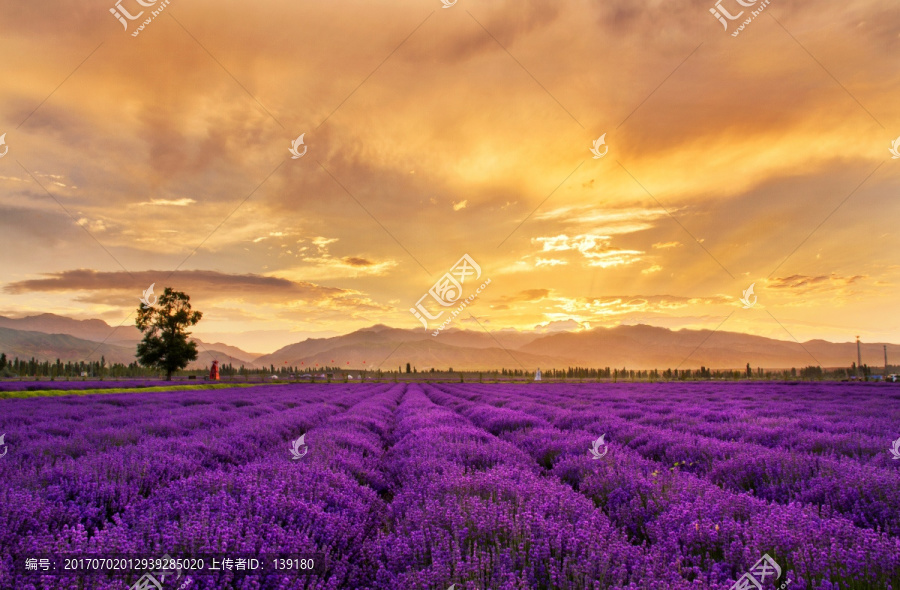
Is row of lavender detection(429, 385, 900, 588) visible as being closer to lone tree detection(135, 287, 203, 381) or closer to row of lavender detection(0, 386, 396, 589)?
row of lavender detection(0, 386, 396, 589)

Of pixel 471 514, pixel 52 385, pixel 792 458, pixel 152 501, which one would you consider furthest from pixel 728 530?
pixel 52 385

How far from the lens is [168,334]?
3888 cm

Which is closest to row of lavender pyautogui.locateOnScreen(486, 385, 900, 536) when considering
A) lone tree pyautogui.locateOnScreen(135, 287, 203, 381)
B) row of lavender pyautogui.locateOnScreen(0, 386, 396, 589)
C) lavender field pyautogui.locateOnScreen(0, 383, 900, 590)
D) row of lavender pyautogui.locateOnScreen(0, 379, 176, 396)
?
lavender field pyautogui.locateOnScreen(0, 383, 900, 590)

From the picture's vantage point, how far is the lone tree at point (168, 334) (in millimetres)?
38062

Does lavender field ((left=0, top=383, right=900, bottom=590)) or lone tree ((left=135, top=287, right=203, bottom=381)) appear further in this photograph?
lone tree ((left=135, top=287, right=203, bottom=381))

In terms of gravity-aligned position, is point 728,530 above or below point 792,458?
above

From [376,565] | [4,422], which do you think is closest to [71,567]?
[376,565]

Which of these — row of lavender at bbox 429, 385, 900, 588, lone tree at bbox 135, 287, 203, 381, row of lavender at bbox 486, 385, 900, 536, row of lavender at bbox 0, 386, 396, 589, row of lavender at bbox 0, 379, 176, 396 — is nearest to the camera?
row of lavender at bbox 429, 385, 900, 588

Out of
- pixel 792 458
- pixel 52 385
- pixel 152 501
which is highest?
pixel 152 501

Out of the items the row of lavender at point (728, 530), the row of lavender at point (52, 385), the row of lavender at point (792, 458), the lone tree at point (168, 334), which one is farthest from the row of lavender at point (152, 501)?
the lone tree at point (168, 334)

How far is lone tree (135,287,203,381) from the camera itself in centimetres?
3806

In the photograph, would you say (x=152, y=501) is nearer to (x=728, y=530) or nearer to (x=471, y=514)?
(x=471, y=514)

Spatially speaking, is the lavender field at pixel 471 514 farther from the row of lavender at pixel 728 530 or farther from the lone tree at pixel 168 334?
the lone tree at pixel 168 334

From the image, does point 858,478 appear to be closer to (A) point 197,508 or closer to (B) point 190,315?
(A) point 197,508
